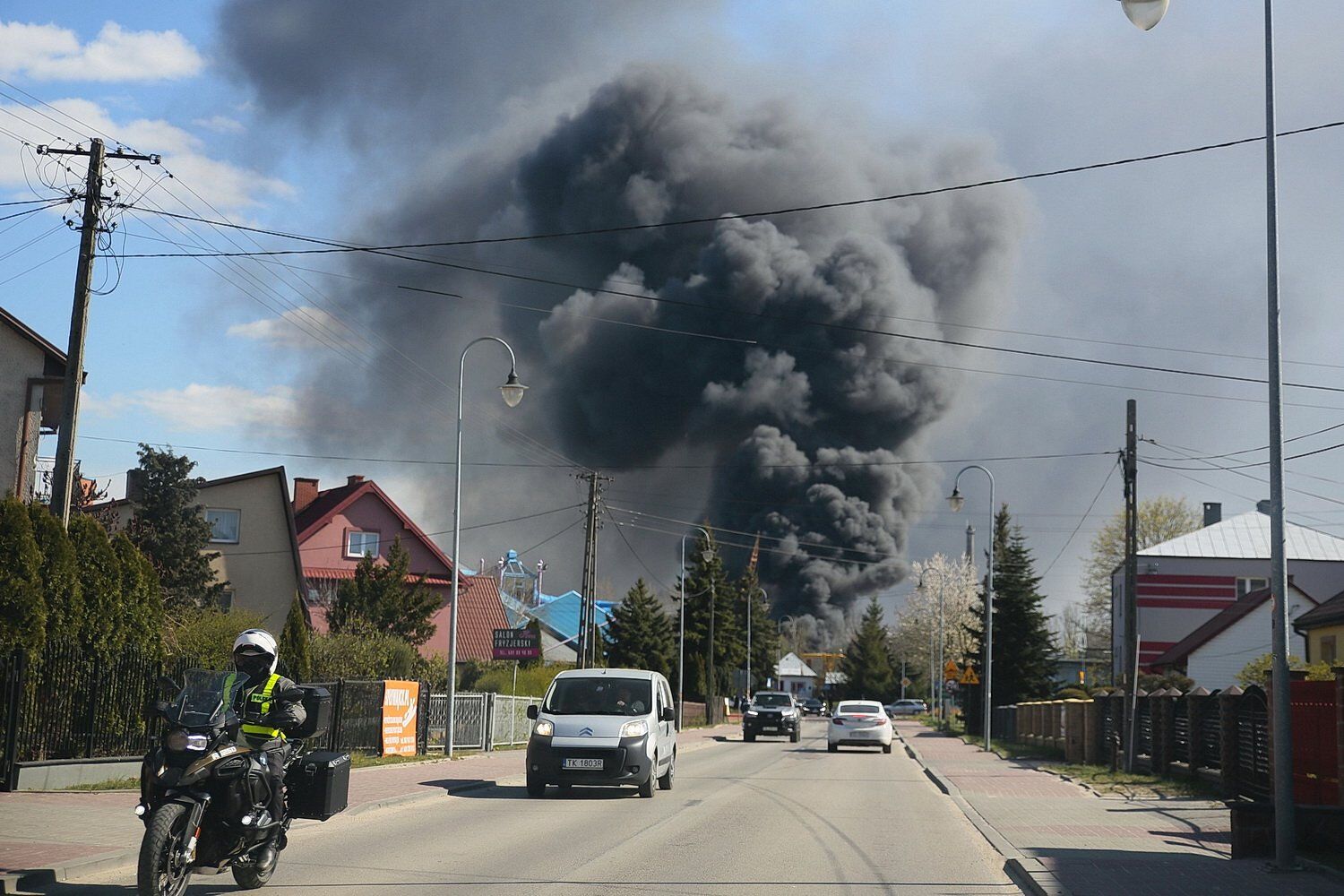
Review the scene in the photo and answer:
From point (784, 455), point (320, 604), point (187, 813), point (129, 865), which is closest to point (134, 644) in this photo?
point (129, 865)

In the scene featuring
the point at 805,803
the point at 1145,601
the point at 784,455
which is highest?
the point at 784,455

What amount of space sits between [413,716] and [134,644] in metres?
10.5

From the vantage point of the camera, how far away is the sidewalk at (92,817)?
31.1 ft

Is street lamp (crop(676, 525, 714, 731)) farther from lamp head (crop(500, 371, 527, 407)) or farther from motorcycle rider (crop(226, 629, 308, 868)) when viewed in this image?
motorcycle rider (crop(226, 629, 308, 868))

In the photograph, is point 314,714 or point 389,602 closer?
point 314,714

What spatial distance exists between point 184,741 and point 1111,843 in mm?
Result: 9010

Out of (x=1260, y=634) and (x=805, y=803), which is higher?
(x=1260, y=634)

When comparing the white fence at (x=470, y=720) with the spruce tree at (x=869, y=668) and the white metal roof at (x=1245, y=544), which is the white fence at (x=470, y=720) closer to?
the white metal roof at (x=1245, y=544)

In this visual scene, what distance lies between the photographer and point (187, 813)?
25.8ft

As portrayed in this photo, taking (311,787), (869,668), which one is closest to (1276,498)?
(311,787)

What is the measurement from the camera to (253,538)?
47344mm

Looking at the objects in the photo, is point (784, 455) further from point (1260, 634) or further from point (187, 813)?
point (187, 813)

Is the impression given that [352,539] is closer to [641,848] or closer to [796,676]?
[641,848]

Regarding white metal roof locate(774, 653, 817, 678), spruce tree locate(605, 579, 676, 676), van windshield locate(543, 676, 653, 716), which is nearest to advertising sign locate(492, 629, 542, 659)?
van windshield locate(543, 676, 653, 716)
